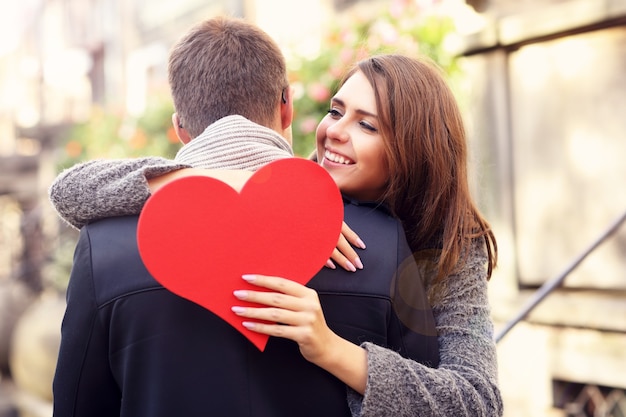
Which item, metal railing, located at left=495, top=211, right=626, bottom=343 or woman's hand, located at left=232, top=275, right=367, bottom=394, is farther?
metal railing, located at left=495, top=211, right=626, bottom=343

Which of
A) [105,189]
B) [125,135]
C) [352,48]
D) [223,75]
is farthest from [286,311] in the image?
[125,135]

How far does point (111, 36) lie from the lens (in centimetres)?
1307

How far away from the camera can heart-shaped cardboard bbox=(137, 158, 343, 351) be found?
1339 mm

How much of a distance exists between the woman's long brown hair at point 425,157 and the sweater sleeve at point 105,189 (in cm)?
57

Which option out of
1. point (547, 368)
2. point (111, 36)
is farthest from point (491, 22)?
point (111, 36)

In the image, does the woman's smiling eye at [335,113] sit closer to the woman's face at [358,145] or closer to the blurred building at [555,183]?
the woman's face at [358,145]

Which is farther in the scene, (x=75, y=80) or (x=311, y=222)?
(x=75, y=80)

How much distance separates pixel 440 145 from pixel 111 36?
12.1 meters

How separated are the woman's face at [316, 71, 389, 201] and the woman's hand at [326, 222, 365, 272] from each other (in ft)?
1.08

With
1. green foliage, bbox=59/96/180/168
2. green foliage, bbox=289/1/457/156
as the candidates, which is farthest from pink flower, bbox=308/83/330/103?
green foliage, bbox=59/96/180/168

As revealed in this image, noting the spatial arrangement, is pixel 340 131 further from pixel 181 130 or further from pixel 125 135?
pixel 125 135

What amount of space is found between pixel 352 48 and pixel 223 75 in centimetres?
350

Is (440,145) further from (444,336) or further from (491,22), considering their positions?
(491,22)

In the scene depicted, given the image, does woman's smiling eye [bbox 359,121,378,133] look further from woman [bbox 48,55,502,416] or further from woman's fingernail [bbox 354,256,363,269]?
woman's fingernail [bbox 354,256,363,269]
